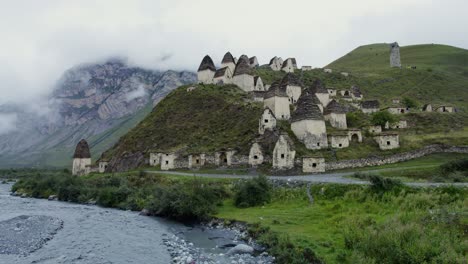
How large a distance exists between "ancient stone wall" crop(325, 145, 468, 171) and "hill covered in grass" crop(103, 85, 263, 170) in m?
12.8

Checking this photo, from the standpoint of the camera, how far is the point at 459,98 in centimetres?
11000

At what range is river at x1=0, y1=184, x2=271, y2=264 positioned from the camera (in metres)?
22.3

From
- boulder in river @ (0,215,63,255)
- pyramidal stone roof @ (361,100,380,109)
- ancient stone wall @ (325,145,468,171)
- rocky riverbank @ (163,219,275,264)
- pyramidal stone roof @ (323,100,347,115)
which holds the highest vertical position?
pyramidal stone roof @ (361,100,380,109)

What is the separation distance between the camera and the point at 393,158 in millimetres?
48094

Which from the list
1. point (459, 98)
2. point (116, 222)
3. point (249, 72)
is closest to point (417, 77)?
point (459, 98)

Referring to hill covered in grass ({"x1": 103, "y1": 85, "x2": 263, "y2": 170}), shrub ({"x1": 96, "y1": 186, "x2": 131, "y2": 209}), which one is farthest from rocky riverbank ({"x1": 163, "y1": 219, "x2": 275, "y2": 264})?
hill covered in grass ({"x1": 103, "y1": 85, "x2": 263, "y2": 170})

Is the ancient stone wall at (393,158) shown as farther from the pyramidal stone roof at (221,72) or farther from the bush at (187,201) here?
the pyramidal stone roof at (221,72)

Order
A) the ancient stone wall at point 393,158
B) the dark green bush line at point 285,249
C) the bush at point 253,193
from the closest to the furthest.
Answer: the dark green bush line at point 285,249 < the bush at point 253,193 < the ancient stone wall at point 393,158

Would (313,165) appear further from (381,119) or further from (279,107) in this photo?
(381,119)

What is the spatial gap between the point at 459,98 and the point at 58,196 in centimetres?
10586

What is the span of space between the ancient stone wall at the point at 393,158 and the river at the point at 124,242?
2188cm

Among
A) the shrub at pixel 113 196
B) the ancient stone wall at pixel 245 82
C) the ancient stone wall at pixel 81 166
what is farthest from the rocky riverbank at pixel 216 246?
the ancient stone wall at pixel 245 82

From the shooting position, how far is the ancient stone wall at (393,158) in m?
46.4

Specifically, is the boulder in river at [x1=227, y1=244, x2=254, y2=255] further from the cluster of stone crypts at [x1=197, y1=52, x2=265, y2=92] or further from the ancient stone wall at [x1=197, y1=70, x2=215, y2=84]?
the ancient stone wall at [x1=197, y1=70, x2=215, y2=84]
